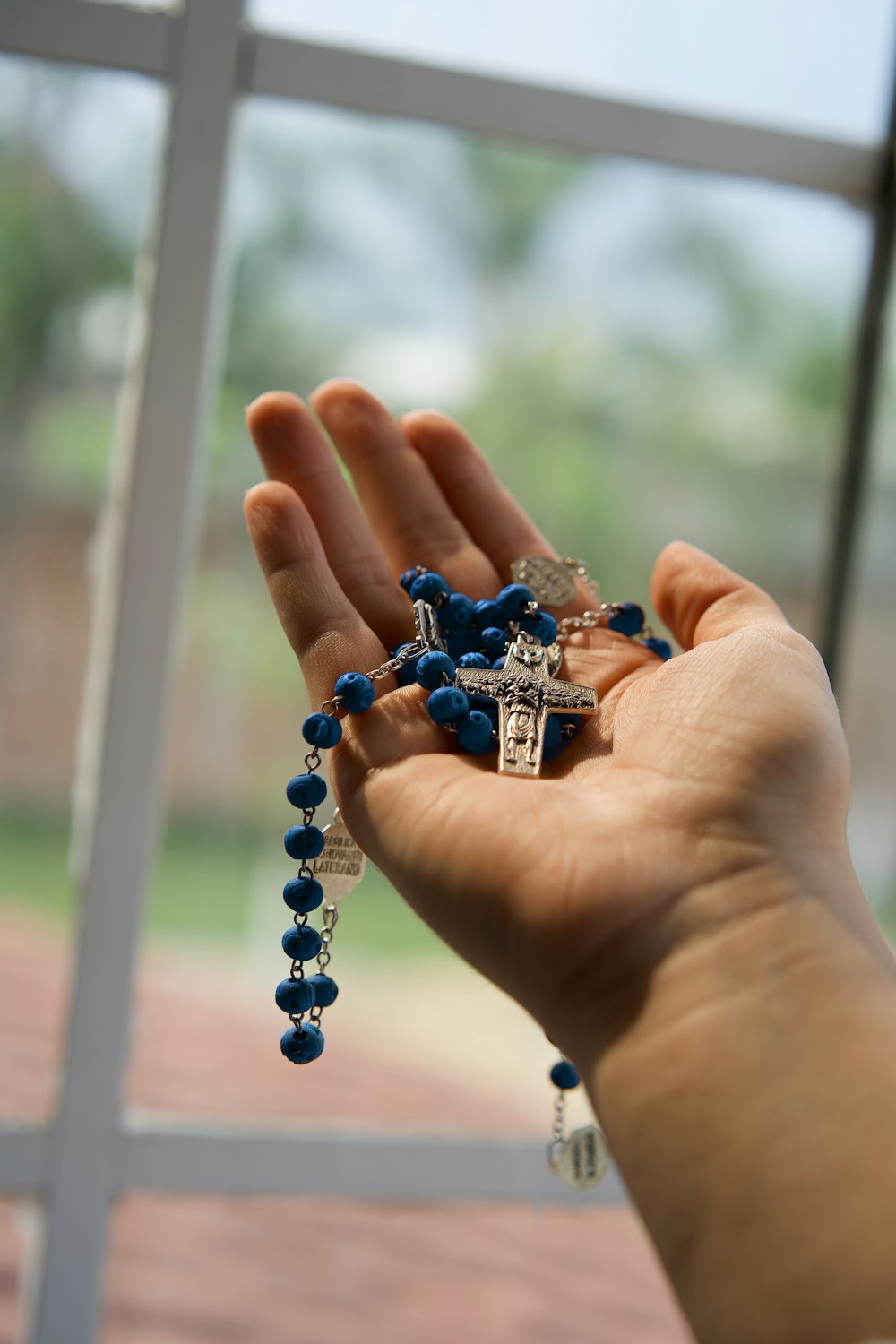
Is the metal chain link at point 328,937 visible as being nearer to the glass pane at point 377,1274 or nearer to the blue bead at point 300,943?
the blue bead at point 300,943

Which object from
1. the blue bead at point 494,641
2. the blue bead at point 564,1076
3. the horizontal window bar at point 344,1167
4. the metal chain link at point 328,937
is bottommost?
the horizontal window bar at point 344,1167

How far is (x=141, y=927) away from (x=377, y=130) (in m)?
1.09

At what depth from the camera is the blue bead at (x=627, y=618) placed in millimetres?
1170

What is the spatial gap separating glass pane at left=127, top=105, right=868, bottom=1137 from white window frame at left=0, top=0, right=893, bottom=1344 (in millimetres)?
73

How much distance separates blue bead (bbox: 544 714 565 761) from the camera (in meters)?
1.01

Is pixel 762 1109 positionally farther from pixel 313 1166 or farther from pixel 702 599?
pixel 313 1166

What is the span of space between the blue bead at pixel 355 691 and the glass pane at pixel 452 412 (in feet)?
2.12

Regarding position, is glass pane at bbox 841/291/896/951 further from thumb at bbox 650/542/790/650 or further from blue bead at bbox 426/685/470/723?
blue bead at bbox 426/685/470/723

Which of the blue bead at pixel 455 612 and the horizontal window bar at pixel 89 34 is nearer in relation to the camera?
the blue bead at pixel 455 612

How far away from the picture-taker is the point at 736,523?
5.38ft

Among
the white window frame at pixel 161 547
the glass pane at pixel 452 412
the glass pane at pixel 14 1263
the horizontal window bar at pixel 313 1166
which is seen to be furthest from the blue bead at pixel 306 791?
the glass pane at pixel 14 1263

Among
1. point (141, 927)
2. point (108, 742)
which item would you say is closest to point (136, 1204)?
point (141, 927)

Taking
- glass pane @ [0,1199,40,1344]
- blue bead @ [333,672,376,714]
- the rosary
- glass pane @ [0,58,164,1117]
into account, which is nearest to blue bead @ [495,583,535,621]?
the rosary

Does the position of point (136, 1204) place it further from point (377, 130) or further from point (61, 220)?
point (377, 130)
